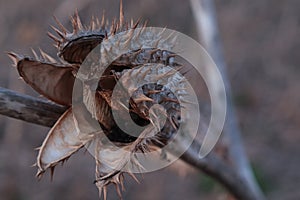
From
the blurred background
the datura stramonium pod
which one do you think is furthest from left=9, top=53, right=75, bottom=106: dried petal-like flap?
the blurred background

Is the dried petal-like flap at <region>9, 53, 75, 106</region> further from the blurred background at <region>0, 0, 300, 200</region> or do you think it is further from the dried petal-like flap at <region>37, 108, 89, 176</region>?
the blurred background at <region>0, 0, 300, 200</region>

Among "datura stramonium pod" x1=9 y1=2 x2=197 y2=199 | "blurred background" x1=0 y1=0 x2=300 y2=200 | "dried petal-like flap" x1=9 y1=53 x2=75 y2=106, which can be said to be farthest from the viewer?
"blurred background" x1=0 y1=0 x2=300 y2=200

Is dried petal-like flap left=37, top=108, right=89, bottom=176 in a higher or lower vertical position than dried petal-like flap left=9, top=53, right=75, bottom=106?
lower

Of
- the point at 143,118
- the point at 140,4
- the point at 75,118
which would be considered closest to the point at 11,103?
the point at 75,118

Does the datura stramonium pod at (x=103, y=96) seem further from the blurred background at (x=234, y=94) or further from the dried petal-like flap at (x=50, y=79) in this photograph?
the blurred background at (x=234, y=94)

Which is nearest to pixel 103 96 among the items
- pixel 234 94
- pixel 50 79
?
pixel 50 79

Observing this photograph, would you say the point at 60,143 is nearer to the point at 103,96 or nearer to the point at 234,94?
the point at 103,96

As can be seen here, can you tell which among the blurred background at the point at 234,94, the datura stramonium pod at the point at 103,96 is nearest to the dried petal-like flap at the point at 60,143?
the datura stramonium pod at the point at 103,96
